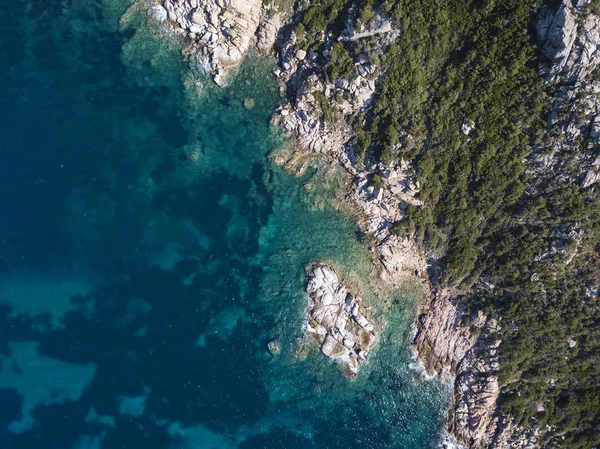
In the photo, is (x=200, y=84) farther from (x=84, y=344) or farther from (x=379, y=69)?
(x=84, y=344)

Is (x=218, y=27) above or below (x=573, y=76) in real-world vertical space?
above

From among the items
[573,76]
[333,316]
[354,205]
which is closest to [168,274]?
[333,316]

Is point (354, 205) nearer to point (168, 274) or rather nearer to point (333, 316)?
point (333, 316)

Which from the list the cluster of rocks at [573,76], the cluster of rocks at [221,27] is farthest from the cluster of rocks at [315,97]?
the cluster of rocks at [573,76]

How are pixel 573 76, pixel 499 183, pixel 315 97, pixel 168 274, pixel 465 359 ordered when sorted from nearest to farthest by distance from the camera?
pixel 573 76
pixel 499 183
pixel 315 97
pixel 465 359
pixel 168 274

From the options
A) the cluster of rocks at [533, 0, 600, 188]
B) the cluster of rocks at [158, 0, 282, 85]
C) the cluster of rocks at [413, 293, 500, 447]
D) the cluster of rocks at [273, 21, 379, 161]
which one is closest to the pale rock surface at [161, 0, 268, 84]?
the cluster of rocks at [158, 0, 282, 85]

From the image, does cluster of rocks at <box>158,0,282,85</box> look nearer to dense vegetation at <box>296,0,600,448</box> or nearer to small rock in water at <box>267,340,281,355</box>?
dense vegetation at <box>296,0,600,448</box>

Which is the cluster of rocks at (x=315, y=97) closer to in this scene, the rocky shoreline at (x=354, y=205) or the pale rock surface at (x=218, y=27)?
the rocky shoreline at (x=354, y=205)
